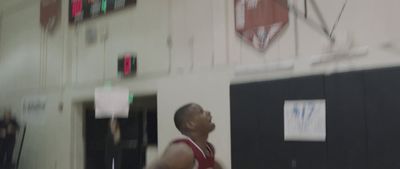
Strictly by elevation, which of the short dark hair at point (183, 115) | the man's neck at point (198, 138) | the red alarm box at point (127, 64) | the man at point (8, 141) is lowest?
the man at point (8, 141)

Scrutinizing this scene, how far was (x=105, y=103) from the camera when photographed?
267 centimetres

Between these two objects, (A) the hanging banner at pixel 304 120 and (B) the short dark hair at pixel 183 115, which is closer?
(B) the short dark hair at pixel 183 115

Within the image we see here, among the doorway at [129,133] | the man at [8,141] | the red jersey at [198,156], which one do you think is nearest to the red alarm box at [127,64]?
the doorway at [129,133]

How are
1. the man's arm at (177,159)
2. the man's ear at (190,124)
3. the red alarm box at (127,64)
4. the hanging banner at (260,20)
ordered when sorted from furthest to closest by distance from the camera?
the red alarm box at (127,64)
the hanging banner at (260,20)
the man's ear at (190,124)
the man's arm at (177,159)

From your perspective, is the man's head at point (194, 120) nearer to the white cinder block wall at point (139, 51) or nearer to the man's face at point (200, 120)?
the man's face at point (200, 120)

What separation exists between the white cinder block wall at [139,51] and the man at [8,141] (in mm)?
134

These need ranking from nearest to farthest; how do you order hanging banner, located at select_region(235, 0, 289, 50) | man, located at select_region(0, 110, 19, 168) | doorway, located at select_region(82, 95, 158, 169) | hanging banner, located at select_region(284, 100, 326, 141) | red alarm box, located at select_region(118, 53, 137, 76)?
hanging banner, located at select_region(284, 100, 326, 141) → hanging banner, located at select_region(235, 0, 289, 50) → red alarm box, located at select_region(118, 53, 137, 76) → doorway, located at select_region(82, 95, 158, 169) → man, located at select_region(0, 110, 19, 168)

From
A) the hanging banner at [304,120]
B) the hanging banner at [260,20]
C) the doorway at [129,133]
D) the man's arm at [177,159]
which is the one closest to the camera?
the man's arm at [177,159]

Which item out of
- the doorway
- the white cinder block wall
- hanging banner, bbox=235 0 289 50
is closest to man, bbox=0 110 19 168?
the white cinder block wall

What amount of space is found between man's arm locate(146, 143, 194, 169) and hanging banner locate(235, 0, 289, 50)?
2.89 feet

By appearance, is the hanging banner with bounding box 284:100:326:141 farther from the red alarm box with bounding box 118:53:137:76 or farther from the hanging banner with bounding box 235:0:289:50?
the red alarm box with bounding box 118:53:137:76

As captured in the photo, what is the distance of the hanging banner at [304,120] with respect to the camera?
247cm

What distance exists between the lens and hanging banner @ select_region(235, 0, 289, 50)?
2734 millimetres


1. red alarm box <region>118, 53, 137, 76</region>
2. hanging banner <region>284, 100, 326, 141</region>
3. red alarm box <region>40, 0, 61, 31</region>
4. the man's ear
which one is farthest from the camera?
red alarm box <region>40, 0, 61, 31</region>
